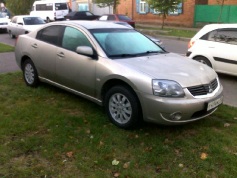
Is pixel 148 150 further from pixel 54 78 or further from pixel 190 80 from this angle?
pixel 54 78

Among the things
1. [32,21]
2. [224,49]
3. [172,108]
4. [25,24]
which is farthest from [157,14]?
[172,108]

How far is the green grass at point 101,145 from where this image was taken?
3477mm

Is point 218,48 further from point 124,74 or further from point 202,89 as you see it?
point 124,74

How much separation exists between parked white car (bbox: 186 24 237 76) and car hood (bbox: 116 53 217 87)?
298 cm

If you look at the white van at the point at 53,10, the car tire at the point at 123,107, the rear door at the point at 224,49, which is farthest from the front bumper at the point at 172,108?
the white van at the point at 53,10

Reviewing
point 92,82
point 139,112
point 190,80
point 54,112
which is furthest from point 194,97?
point 54,112

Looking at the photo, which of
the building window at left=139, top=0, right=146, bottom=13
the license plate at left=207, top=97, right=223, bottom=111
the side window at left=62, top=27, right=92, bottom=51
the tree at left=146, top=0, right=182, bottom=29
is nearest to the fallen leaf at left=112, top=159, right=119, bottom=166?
the license plate at left=207, top=97, right=223, bottom=111

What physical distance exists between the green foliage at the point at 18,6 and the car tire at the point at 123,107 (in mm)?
33622

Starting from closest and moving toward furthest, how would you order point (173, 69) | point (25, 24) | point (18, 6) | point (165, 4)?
point (173, 69) < point (25, 24) < point (165, 4) < point (18, 6)

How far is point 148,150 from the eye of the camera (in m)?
3.91

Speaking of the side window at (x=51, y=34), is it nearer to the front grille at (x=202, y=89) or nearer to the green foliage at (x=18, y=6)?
the front grille at (x=202, y=89)

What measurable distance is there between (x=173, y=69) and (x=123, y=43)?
3.74ft

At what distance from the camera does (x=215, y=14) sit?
22.5 m

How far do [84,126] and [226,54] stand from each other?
15.0 feet
